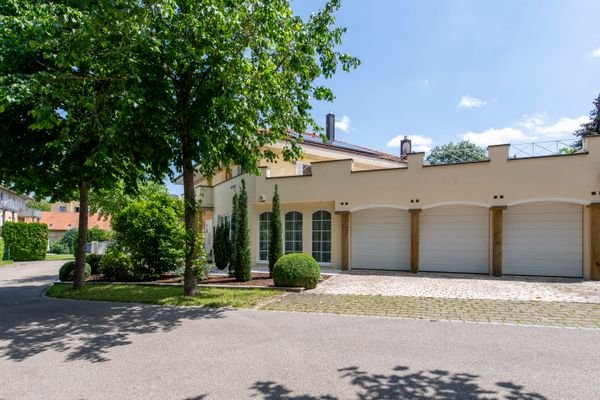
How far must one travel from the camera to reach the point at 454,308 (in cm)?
877

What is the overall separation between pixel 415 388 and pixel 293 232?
1315 cm

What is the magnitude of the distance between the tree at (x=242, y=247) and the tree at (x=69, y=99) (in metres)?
3.27

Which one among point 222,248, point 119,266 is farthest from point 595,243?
point 119,266

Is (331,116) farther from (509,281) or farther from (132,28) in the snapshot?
(132,28)

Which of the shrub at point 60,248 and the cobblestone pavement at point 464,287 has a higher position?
the cobblestone pavement at point 464,287

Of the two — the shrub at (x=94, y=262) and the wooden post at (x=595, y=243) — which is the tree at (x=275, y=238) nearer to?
the shrub at (x=94, y=262)

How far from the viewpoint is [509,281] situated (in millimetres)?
12914

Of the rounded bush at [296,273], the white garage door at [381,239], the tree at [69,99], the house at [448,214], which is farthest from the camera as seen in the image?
the white garage door at [381,239]

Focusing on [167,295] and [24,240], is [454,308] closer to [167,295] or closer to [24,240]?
[167,295]

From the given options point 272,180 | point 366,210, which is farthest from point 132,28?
point 366,210

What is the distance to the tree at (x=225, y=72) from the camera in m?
8.81

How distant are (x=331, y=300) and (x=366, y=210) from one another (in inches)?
282

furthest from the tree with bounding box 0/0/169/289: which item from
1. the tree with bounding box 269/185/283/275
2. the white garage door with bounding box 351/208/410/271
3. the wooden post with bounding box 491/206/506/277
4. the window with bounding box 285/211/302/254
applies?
the wooden post with bounding box 491/206/506/277

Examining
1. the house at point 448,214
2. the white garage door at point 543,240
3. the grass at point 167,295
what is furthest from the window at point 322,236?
the white garage door at point 543,240
